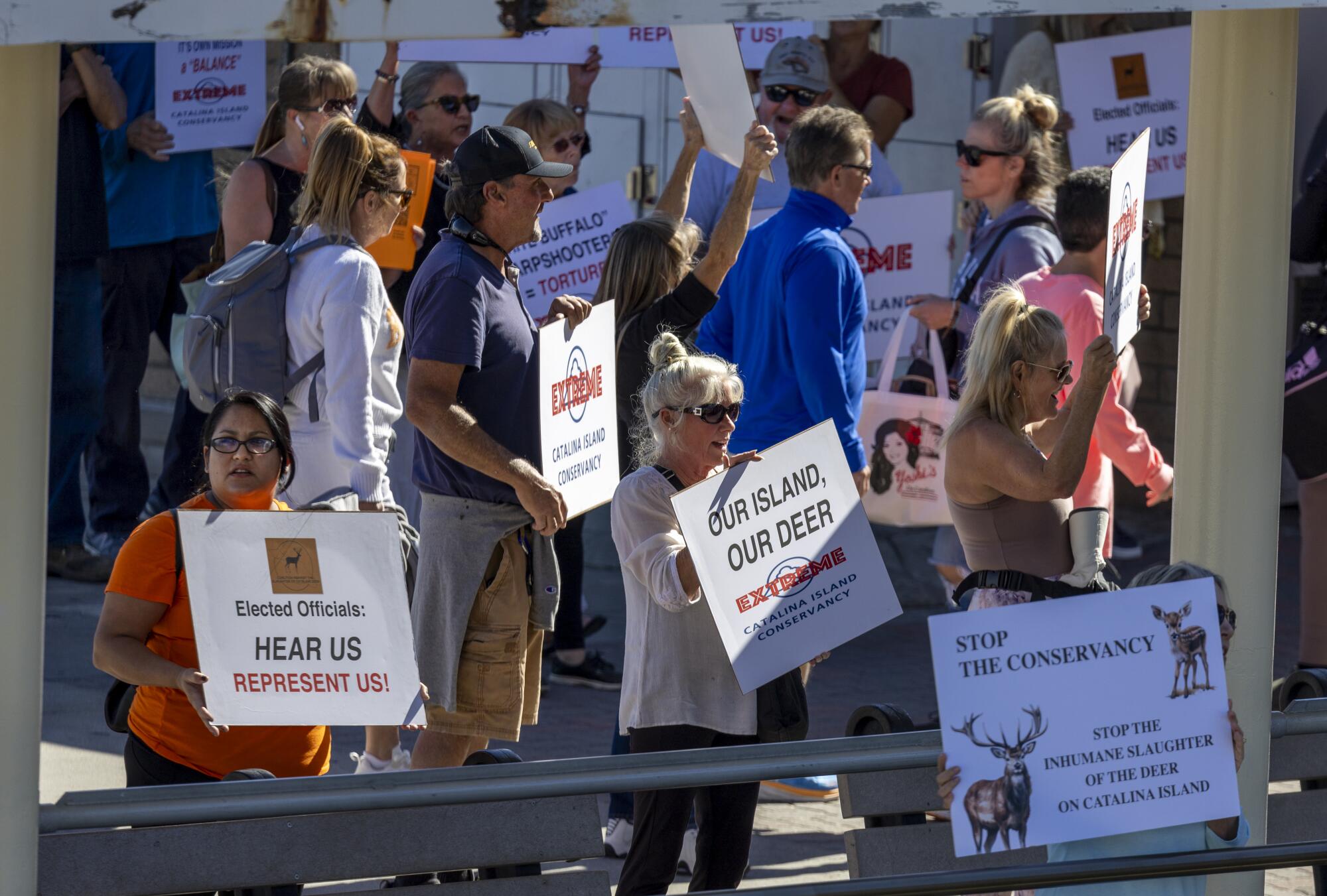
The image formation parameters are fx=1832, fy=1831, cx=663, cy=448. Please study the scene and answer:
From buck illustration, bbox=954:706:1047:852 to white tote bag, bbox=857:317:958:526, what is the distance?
2916mm

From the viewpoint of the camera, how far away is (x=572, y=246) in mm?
6711

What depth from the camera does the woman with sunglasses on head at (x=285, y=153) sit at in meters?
5.69

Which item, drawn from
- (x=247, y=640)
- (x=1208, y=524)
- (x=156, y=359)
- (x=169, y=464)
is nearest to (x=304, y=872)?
(x=247, y=640)

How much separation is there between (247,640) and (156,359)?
775cm

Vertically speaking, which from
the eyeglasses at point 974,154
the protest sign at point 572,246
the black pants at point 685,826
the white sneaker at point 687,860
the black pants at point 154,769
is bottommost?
the white sneaker at point 687,860

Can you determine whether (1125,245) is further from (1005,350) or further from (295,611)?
(295,611)

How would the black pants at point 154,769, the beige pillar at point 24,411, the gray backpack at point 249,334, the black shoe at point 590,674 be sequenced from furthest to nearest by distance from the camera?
the black shoe at point 590,674
the gray backpack at point 249,334
the black pants at point 154,769
the beige pillar at point 24,411

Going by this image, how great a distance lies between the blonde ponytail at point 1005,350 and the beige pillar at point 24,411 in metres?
2.21

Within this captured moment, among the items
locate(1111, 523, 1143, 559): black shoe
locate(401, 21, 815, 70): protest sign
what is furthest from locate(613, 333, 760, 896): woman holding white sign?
locate(1111, 523, 1143, 559): black shoe

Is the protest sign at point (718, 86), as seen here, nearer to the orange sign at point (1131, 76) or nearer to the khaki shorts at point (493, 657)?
→ the khaki shorts at point (493, 657)

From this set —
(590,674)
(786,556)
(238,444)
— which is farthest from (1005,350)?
(590,674)

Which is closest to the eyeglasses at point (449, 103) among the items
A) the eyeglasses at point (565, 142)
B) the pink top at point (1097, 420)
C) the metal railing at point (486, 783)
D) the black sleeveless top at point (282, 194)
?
the eyeglasses at point (565, 142)

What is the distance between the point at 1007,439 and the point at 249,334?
75.0 inches

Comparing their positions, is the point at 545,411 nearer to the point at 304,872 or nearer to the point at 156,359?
the point at 304,872
